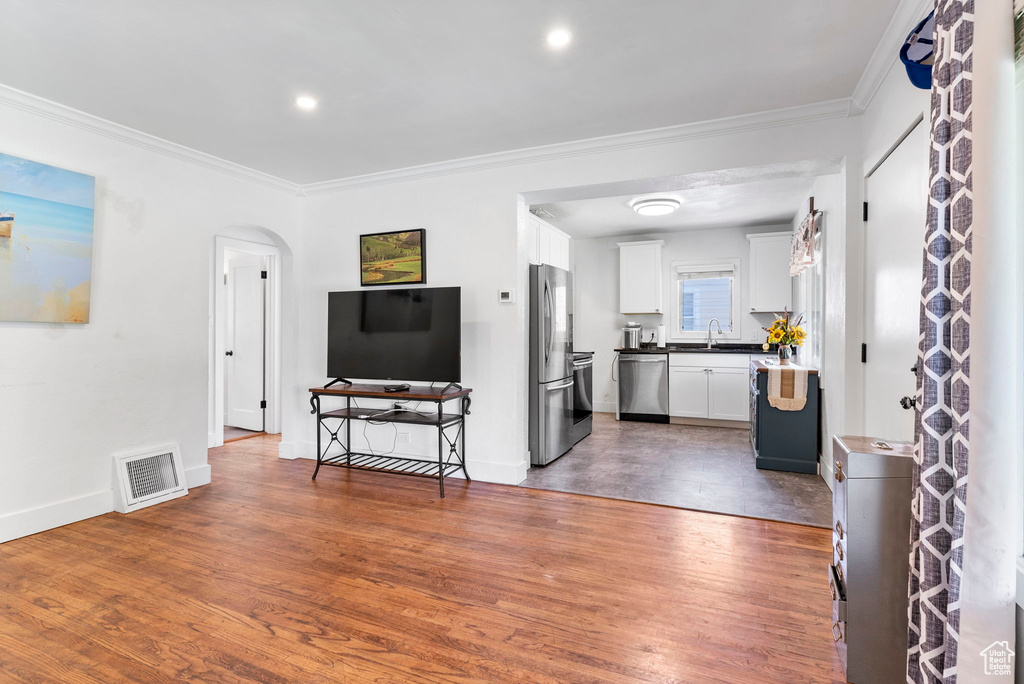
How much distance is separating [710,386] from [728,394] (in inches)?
8.9

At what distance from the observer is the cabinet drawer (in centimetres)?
622

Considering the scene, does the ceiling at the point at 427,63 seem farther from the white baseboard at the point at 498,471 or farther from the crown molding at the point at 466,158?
the white baseboard at the point at 498,471

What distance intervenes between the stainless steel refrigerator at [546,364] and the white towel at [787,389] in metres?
1.77

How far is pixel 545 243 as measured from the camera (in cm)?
500

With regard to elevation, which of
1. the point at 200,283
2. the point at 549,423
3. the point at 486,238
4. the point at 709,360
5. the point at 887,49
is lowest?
the point at 549,423

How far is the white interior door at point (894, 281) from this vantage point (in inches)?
84.4

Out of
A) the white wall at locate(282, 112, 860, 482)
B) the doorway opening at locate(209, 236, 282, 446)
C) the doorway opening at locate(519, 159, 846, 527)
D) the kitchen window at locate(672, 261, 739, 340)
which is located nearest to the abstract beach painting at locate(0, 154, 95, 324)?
the white wall at locate(282, 112, 860, 482)

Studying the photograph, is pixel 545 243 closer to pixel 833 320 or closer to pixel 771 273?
pixel 833 320

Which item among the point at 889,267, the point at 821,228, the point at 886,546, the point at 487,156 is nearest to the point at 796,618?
the point at 886,546

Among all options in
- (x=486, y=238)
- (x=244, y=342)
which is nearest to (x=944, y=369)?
(x=486, y=238)

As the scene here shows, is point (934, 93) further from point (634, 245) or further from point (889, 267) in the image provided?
point (634, 245)

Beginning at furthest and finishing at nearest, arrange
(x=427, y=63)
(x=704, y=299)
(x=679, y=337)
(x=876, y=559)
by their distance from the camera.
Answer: (x=679, y=337)
(x=704, y=299)
(x=427, y=63)
(x=876, y=559)

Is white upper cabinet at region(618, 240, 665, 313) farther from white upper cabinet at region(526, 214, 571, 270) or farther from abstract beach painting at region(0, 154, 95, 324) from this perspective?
abstract beach painting at region(0, 154, 95, 324)

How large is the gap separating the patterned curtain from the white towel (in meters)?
2.92
